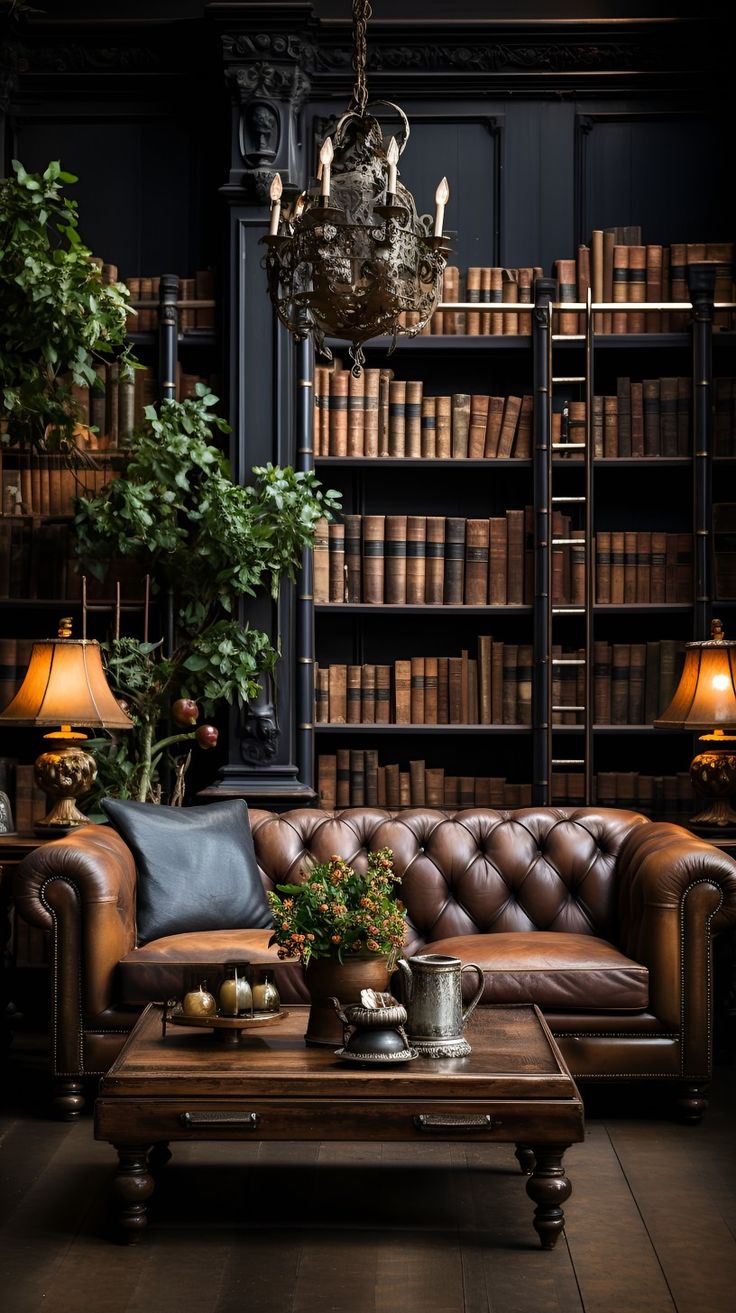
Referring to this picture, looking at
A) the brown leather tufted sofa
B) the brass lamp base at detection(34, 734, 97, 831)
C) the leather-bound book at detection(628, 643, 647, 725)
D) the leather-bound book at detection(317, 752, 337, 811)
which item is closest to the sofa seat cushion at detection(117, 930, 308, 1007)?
the brown leather tufted sofa

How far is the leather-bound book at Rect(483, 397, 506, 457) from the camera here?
5.89 m

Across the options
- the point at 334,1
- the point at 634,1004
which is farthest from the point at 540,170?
the point at 634,1004

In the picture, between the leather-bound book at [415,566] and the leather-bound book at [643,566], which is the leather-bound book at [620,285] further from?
the leather-bound book at [415,566]

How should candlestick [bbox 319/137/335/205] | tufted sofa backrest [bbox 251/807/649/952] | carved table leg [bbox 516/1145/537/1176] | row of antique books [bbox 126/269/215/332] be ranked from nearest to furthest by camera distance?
1. candlestick [bbox 319/137/335/205]
2. carved table leg [bbox 516/1145/537/1176]
3. tufted sofa backrest [bbox 251/807/649/952]
4. row of antique books [bbox 126/269/215/332]

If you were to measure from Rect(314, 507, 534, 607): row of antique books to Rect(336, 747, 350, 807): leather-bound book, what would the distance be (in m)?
0.61

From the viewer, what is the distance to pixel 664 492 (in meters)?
6.14

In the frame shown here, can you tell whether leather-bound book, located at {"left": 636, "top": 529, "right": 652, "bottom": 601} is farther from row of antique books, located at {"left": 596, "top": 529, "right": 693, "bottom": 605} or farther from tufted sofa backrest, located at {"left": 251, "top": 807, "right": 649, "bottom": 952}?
tufted sofa backrest, located at {"left": 251, "top": 807, "right": 649, "bottom": 952}

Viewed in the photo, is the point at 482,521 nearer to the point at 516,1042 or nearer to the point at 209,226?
the point at 209,226

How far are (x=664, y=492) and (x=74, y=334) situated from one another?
2.49 meters

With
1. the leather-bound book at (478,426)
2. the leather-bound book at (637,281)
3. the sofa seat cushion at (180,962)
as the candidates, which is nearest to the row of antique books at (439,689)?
the leather-bound book at (478,426)

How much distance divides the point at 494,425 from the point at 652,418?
61 cm

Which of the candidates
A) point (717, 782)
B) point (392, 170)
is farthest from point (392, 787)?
point (392, 170)

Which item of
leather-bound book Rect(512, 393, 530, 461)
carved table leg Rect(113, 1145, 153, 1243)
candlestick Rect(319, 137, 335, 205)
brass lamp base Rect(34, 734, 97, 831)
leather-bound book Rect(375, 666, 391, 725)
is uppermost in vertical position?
candlestick Rect(319, 137, 335, 205)

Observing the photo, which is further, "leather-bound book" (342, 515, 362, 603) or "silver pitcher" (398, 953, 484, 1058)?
"leather-bound book" (342, 515, 362, 603)
